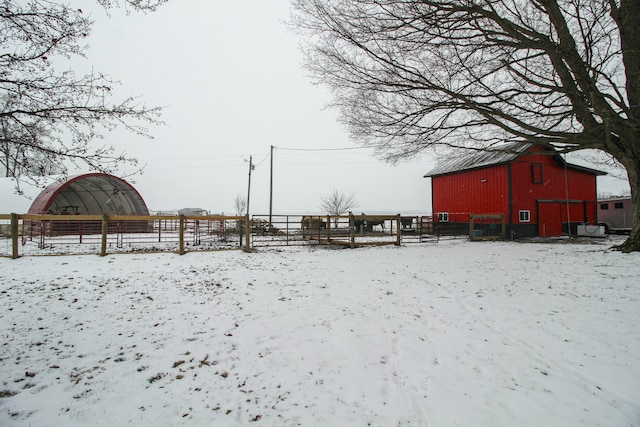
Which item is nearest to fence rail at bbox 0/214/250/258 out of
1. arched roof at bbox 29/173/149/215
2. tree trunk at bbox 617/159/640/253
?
arched roof at bbox 29/173/149/215

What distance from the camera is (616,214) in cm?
2277

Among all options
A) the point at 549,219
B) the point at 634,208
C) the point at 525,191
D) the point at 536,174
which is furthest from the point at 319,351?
the point at 549,219

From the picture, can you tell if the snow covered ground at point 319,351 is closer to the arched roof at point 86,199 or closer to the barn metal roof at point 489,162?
the barn metal roof at point 489,162

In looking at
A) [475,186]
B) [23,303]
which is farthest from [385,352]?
[475,186]

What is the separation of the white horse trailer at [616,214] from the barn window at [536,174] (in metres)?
7.39

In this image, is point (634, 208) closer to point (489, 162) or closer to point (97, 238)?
point (489, 162)

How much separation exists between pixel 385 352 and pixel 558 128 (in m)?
12.6

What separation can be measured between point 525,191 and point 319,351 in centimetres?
2077

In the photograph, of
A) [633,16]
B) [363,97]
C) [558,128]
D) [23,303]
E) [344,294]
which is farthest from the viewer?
[558,128]

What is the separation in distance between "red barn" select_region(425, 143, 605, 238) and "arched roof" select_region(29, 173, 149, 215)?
24287 mm

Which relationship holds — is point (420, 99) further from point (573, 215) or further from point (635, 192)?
point (573, 215)

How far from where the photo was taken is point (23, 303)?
16.0 feet

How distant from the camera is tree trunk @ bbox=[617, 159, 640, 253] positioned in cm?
962

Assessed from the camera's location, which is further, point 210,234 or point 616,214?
point 616,214
